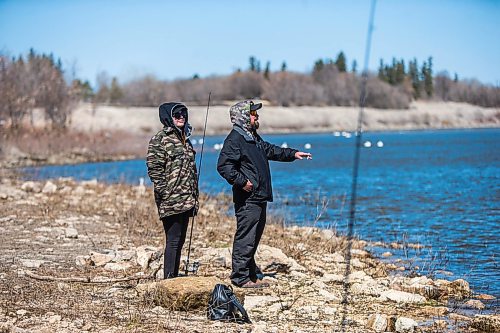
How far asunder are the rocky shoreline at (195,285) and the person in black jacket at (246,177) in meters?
0.40

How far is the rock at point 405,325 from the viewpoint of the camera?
7.60m

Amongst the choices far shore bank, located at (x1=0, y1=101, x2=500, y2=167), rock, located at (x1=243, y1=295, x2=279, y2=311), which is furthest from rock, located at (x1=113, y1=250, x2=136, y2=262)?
far shore bank, located at (x1=0, y1=101, x2=500, y2=167)

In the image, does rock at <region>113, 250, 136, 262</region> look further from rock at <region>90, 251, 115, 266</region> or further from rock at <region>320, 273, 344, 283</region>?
rock at <region>320, 273, 344, 283</region>

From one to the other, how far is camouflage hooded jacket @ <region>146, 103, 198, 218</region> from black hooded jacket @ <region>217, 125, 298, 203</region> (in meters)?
0.43

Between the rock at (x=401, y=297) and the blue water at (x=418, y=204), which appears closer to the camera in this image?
the rock at (x=401, y=297)

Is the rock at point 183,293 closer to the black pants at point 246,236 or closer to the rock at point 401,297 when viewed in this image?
the black pants at point 246,236

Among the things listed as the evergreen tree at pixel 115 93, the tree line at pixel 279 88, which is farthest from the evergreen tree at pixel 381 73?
the evergreen tree at pixel 115 93

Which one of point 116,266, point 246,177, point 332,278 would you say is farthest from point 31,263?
point 332,278

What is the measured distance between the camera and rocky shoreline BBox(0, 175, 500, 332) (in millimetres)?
7492

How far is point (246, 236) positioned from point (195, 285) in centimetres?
131

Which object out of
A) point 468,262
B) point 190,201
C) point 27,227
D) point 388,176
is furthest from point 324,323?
point 388,176

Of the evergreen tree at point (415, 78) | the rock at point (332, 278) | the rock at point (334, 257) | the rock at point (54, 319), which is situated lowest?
the rock at point (54, 319)

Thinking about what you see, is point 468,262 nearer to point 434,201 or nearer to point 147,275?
point 147,275

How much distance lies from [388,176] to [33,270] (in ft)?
88.2
